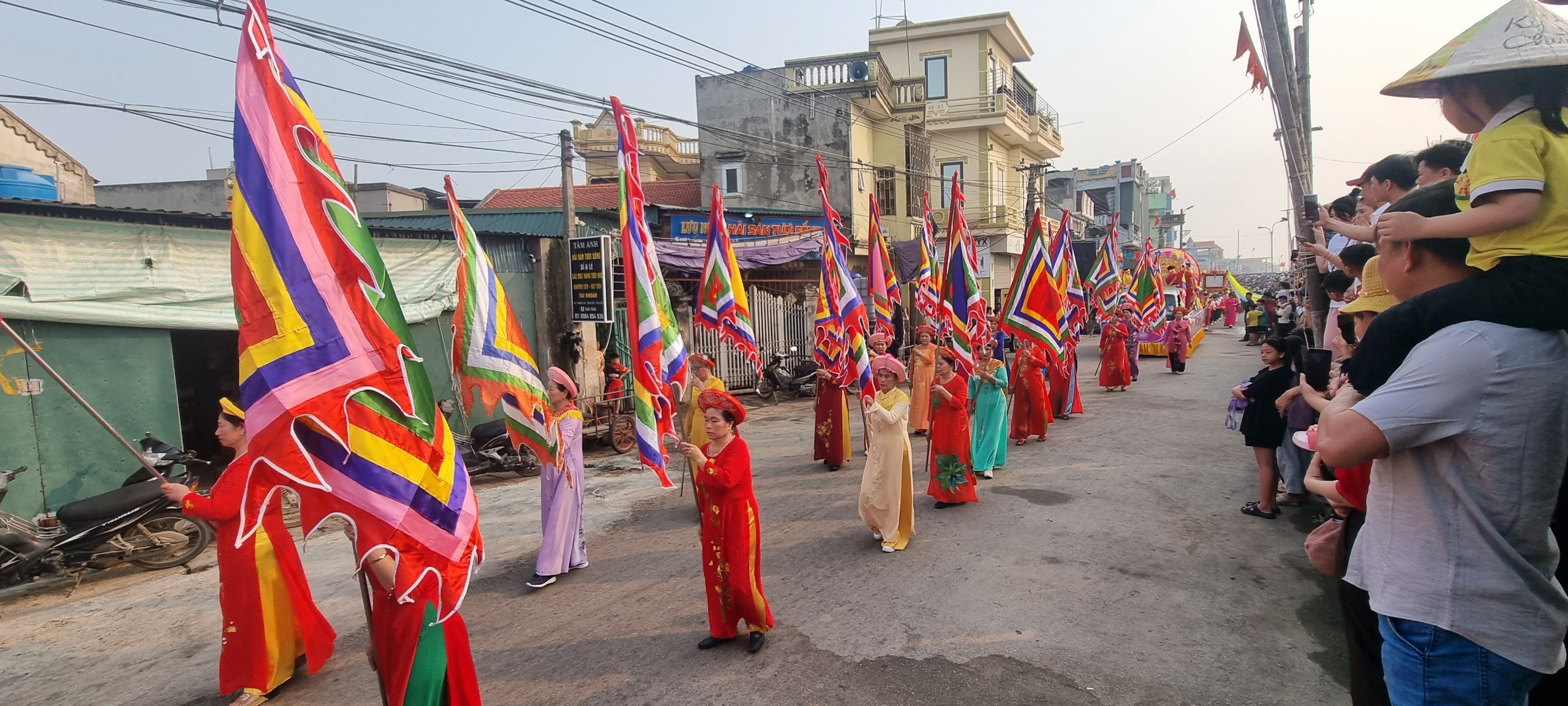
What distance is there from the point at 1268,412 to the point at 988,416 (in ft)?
8.94

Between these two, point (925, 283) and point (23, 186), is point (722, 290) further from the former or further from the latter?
point (23, 186)

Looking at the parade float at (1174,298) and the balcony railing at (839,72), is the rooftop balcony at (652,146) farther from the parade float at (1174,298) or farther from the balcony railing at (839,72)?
the parade float at (1174,298)

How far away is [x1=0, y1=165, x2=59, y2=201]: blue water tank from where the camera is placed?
708cm

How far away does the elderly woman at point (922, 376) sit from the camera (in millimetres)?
10320

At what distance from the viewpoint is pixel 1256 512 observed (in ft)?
21.3

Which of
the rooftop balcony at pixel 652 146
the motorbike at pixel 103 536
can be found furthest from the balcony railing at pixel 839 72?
the motorbike at pixel 103 536

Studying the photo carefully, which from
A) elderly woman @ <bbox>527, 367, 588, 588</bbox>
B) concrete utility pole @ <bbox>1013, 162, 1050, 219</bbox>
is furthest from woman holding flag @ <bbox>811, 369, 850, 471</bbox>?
concrete utility pole @ <bbox>1013, 162, 1050, 219</bbox>

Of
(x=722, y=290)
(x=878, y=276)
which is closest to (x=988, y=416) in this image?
(x=722, y=290)

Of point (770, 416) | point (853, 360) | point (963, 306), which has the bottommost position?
point (770, 416)

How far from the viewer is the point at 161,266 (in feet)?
25.6

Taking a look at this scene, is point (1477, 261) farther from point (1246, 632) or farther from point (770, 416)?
point (770, 416)

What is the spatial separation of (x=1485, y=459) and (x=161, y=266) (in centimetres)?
1026

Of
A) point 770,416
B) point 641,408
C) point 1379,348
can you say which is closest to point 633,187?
point 641,408

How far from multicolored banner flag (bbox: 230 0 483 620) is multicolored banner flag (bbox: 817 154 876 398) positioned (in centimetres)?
556
